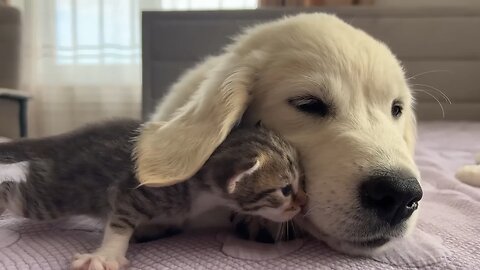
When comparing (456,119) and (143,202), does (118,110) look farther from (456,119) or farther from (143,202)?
(143,202)

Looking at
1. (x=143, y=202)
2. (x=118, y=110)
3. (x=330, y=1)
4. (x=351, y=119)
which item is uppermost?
(x=330, y=1)

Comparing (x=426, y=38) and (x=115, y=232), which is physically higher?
(x=426, y=38)

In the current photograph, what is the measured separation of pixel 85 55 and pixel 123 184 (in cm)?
348

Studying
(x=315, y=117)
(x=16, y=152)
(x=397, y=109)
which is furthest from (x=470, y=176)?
(x=16, y=152)

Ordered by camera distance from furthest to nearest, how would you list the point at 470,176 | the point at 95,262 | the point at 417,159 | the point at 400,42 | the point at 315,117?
the point at 400,42 → the point at 417,159 → the point at 470,176 → the point at 315,117 → the point at 95,262

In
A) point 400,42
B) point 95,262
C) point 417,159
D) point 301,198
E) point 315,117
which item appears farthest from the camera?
point 400,42

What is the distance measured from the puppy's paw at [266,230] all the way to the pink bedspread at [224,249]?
0.04m

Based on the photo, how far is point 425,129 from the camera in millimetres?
2943

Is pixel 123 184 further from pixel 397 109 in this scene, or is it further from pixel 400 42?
pixel 400 42

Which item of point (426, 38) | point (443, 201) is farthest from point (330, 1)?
point (443, 201)

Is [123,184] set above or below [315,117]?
below

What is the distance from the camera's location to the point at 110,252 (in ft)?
3.02

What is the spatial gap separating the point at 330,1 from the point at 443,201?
271 cm

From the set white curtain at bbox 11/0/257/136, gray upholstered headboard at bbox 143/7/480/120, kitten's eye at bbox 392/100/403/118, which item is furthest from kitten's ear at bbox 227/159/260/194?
white curtain at bbox 11/0/257/136
